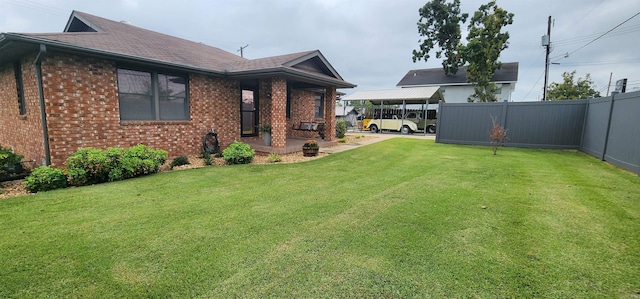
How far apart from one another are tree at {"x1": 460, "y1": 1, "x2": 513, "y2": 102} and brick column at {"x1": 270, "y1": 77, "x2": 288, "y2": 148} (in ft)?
58.0

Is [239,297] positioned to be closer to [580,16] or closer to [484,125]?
[484,125]

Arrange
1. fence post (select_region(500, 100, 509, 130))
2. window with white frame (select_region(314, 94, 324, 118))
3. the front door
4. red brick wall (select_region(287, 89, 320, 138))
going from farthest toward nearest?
window with white frame (select_region(314, 94, 324, 118)) < red brick wall (select_region(287, 89, 320, 138)) < fence post (select_region(500, 100, 509, 130)) < the front door

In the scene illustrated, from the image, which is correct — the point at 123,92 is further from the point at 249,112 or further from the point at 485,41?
the point at 485,41

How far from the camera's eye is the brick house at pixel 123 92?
6.01m

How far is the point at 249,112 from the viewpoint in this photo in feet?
36.2

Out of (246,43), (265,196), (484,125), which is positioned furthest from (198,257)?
(246,43)

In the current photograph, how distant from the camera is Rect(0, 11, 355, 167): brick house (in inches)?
237

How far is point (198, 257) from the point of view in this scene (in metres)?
2.62

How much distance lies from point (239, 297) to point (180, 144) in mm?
7484

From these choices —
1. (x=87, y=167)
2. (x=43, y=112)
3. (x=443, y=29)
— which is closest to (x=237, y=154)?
(x=87, y=167)

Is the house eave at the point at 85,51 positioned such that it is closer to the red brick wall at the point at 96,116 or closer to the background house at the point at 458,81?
the red brick wall at the point at 96,116

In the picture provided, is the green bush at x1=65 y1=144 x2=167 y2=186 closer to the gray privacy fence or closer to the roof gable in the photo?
the roof gable

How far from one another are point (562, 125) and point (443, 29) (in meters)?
18.2

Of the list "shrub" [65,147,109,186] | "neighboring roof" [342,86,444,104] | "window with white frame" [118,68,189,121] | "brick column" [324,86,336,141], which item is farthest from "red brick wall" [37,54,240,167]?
"neighboring roof" [342,86,444,104]
